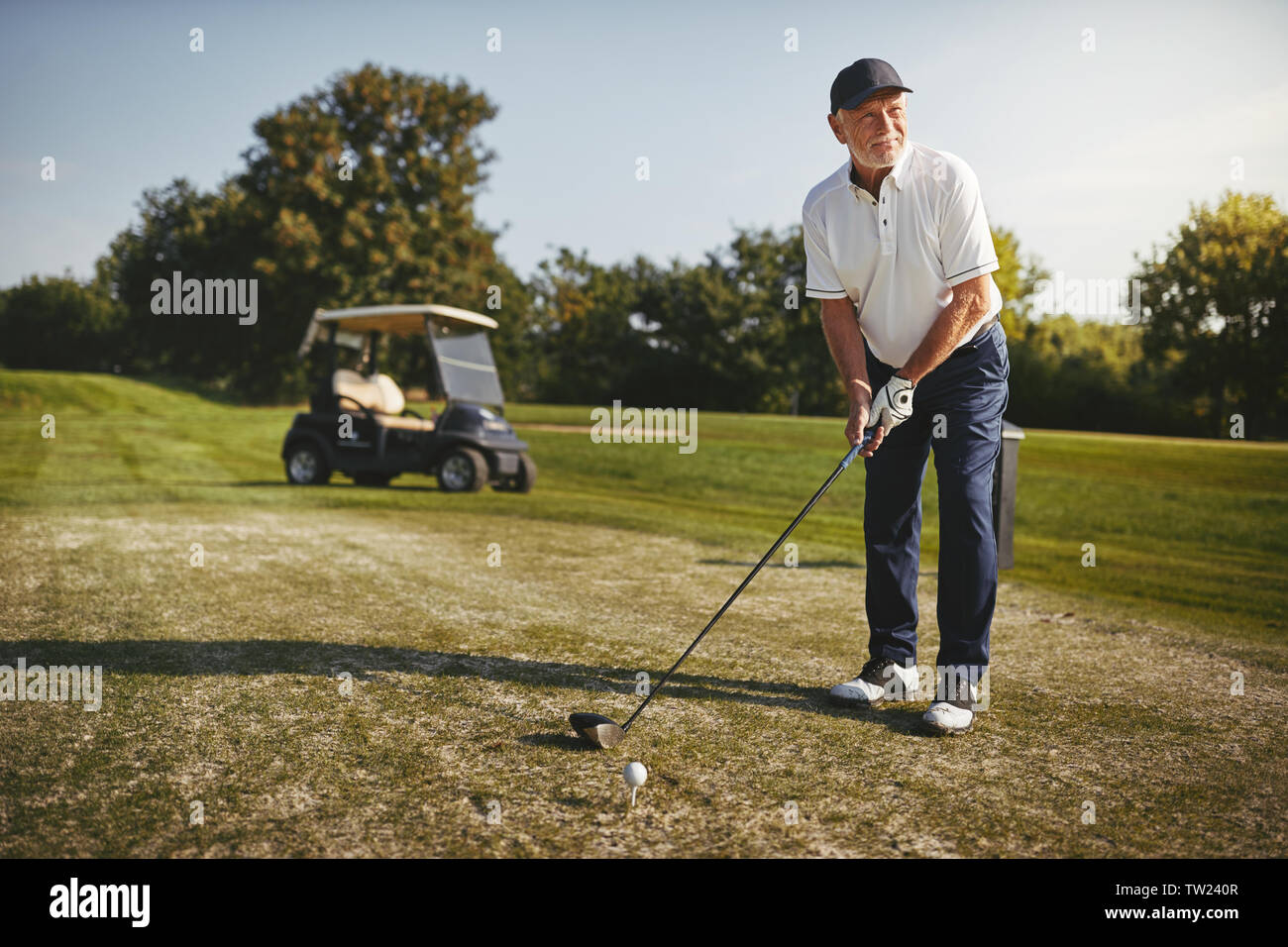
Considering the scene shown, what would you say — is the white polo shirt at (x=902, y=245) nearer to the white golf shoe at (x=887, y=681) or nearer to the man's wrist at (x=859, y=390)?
the man's wrist at (x=859, y=390)

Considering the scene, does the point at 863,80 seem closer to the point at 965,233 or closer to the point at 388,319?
the point at 965,233

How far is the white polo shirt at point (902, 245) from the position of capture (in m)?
3.16

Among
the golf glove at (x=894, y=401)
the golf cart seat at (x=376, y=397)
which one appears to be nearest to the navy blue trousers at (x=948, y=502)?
the golf glove at (x=894, y=401)

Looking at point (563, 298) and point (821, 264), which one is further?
point (563, 298)

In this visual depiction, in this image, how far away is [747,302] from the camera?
156 ft

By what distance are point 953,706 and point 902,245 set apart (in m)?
1.62

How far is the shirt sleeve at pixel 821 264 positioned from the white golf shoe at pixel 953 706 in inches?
57.8

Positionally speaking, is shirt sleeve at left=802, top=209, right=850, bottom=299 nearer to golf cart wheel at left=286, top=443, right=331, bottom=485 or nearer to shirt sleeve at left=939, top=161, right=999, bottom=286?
shirt sleeve at left=939, top=161, right=999, bottom=286

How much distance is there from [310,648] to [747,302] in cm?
4520

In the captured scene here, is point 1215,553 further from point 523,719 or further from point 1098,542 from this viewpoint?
point 523,719

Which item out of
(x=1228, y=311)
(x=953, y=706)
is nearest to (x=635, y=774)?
(x=953, y=706)

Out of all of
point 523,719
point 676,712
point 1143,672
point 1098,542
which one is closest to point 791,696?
point 676,712

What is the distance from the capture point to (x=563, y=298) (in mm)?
56188

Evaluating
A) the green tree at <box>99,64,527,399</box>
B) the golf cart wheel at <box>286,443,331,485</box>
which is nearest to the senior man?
the golf cart wheel at <box>286,443,331,485</box>
